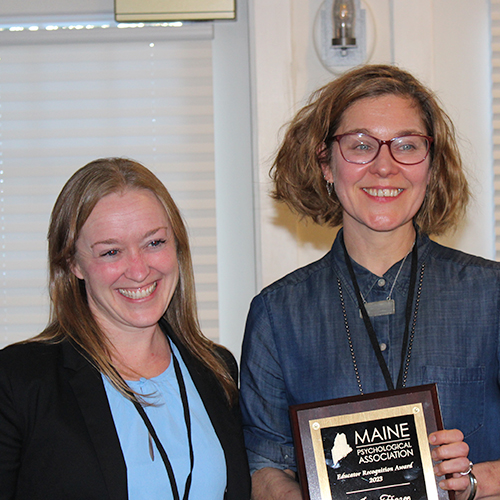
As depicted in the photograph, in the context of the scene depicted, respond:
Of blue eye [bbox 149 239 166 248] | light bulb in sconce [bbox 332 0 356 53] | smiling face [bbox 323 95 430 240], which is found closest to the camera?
smiling face [bbox 323 95 430 240]

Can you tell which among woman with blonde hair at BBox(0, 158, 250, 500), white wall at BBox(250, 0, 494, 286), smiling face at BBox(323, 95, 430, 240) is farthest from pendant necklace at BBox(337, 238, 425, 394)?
white wall at BBox(250, 0, 494, 286)

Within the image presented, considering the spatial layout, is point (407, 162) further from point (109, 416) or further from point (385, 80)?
point (109, 416)

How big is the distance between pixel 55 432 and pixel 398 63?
7.08ft

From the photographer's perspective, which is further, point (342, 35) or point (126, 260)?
point (342, 35)

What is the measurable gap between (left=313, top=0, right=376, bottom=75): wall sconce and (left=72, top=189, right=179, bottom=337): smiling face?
4.51 ft

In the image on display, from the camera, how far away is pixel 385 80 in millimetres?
1809

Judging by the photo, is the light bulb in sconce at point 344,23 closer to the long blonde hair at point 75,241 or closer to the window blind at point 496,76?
the window blind at point 496,76

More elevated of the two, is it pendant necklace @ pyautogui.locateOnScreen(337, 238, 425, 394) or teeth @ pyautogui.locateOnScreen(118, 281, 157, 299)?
teeth @ pyautogui.locateOnScreen(118, 281, 157, 299)

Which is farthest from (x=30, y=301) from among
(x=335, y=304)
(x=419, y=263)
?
(x=419, y=263)

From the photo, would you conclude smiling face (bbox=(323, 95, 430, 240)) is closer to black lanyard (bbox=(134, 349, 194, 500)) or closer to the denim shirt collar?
the denim shirt collar

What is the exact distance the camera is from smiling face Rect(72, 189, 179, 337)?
5.84 feet

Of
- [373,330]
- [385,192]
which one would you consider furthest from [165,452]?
[385,192]

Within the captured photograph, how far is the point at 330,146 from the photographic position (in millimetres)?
1877

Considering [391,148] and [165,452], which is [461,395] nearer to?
[391,148]
